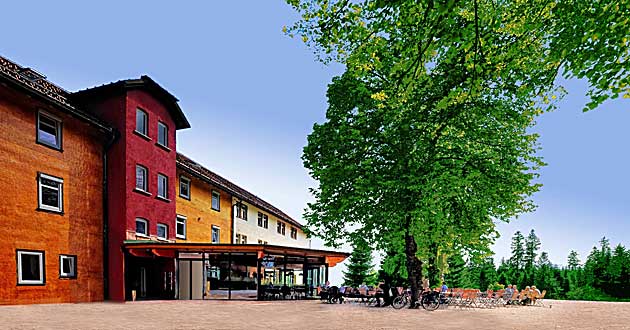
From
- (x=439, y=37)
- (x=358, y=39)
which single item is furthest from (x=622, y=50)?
(x=358, y=39)

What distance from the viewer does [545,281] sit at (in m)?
51.6

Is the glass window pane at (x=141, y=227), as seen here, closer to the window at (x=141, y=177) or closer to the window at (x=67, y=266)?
the window at (x=141, y=177)

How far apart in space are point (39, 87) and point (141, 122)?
559 centimetres

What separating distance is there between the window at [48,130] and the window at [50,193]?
138 centimetres

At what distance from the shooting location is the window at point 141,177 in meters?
24.9

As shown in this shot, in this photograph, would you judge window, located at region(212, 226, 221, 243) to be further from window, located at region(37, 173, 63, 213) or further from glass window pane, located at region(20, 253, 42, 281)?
glass window pane, located at region(20, 253, 42, 281)

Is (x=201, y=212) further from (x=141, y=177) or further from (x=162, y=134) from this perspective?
(x=141, y=177)

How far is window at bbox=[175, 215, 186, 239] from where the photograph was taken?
29.7 meters

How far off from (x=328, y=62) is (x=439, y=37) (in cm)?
1192

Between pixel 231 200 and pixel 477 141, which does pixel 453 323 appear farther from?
pixel 231 200

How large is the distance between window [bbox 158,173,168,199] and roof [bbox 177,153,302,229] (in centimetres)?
161

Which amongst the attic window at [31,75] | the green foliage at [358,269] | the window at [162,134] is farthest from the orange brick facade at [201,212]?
the green foliage at [358,269]

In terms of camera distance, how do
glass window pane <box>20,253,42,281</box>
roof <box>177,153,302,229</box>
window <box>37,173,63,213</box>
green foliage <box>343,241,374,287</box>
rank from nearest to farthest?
glass window pane <box>20,253,42,281</box> → window <box>37,173,63,213</box> → roof <box>177,153,302,229</box> → green foliage <box>343,241,374,287</box>

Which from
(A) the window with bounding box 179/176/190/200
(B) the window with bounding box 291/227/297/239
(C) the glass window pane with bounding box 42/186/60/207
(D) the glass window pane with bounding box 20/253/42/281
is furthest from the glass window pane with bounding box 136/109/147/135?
(B) the window with bounding box 291/227/297/239
